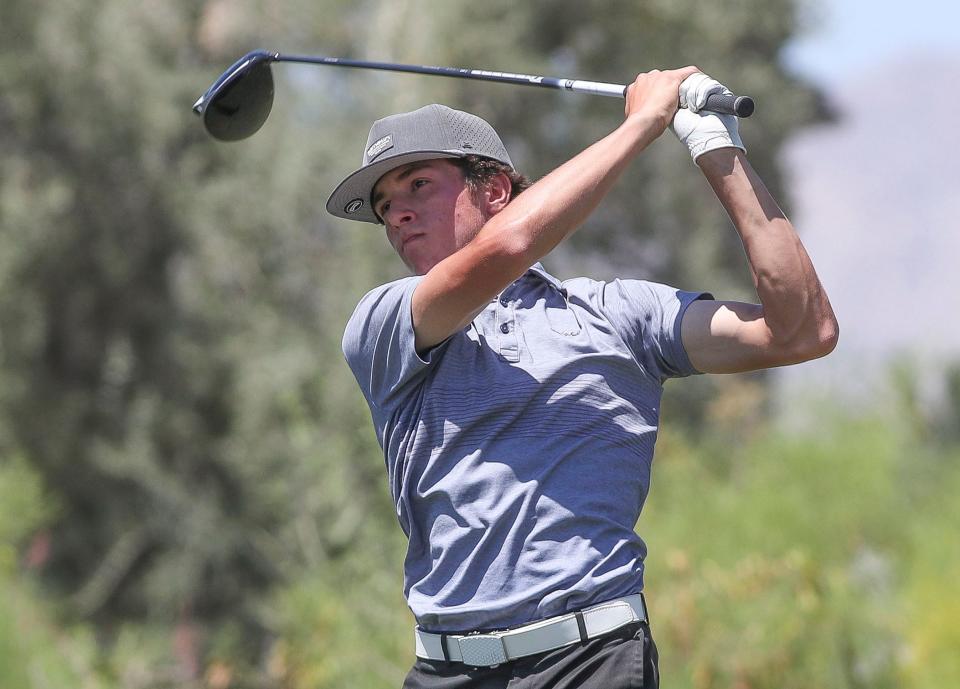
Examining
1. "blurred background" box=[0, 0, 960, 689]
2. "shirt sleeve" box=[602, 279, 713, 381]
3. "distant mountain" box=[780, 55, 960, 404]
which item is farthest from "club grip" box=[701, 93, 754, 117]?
"distant mountain" box=[780, 55, 960, 404]

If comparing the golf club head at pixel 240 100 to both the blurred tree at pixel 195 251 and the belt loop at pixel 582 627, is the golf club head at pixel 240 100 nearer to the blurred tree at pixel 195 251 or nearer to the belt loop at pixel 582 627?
the belt loop at pixel 582 627

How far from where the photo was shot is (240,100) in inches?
147

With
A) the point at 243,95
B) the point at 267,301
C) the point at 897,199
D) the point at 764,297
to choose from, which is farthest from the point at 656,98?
the point at 897,199

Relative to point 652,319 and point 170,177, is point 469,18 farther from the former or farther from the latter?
point 652,319

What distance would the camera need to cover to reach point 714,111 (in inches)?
111

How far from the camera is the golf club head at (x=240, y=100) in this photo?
3646 millimetres

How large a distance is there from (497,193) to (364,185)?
28 cm

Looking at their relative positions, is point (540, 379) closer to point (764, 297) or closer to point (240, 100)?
point (764, 297)

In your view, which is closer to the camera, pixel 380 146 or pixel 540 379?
pixel 540 379

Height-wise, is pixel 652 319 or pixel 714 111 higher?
pixel 714 111

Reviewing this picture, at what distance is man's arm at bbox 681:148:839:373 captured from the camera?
2.80 meters

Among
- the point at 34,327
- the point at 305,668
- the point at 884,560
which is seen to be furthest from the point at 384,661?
the point at 34,327

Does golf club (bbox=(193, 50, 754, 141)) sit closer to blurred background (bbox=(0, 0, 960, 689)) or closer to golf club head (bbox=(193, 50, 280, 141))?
golf club head (bbox=(193, 50, 280, 141))

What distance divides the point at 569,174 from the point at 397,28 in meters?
9.16
